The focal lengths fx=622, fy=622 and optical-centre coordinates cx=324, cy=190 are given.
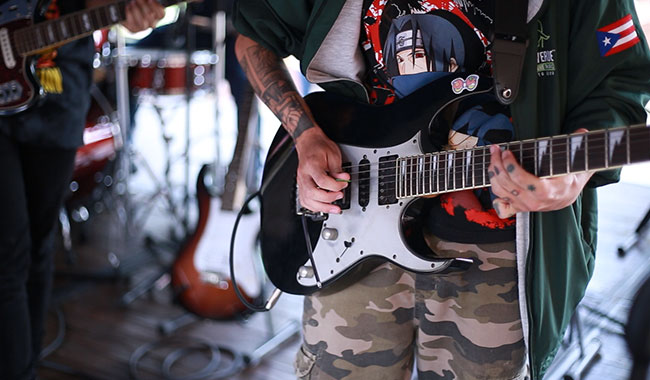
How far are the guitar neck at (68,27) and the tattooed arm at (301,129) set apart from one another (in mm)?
589

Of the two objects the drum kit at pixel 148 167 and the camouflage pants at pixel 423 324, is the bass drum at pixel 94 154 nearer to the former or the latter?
the drum kit at pixel 148 167

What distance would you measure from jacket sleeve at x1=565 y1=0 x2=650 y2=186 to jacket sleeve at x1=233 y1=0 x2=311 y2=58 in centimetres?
53

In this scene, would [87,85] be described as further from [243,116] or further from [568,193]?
[568,193]

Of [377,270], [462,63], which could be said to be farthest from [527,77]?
[377,270]

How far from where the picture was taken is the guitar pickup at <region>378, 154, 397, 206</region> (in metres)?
1.14

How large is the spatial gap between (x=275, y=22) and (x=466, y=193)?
539mm

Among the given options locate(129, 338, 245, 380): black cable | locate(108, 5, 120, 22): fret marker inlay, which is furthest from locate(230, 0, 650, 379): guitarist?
locate(129, 338, 245, 380): black cable

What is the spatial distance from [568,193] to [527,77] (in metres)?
0.20

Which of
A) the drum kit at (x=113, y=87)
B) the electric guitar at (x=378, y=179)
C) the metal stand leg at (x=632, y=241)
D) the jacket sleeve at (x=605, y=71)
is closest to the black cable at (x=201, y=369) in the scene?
the drum kit at (x=113, y=87)

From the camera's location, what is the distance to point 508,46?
3.26 feet

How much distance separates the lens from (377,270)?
120 cm

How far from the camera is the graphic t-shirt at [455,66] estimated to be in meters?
1.07

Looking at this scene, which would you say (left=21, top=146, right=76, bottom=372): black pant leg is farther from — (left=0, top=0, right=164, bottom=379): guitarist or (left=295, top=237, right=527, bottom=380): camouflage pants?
(left=295, top=237, right=527, bottom=380): camouflage pants

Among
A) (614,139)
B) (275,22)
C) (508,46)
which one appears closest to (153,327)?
(275,22)
